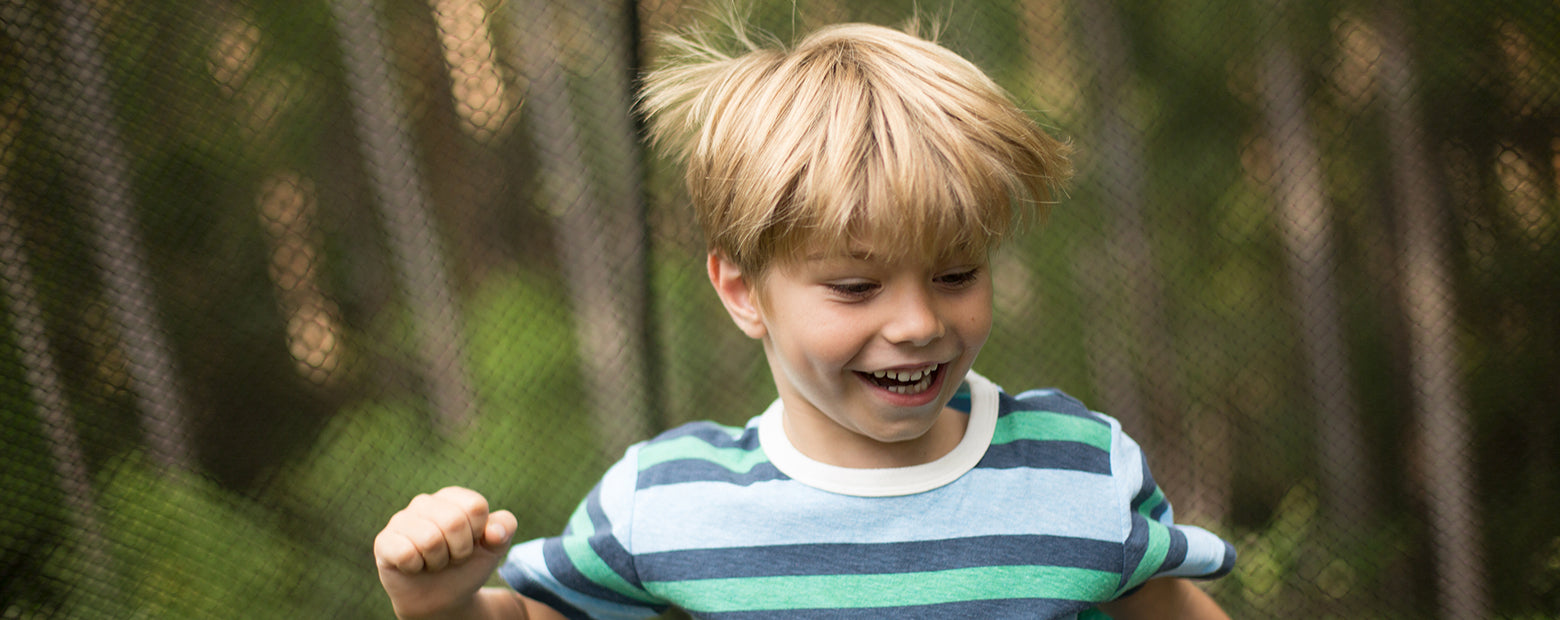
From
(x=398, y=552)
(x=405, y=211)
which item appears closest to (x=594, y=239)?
(x=405, y=211)

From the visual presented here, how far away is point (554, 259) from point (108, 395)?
68cm

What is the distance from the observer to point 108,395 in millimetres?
1441

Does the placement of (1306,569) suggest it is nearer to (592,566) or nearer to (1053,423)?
(1053,423)

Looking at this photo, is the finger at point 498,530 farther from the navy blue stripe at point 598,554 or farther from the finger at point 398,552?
the navy blue stripe at point 598,554

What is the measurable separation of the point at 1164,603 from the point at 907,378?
48 cm

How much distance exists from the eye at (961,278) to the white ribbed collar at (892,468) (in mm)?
195

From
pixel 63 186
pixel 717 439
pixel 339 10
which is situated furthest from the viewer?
pixel 339 10

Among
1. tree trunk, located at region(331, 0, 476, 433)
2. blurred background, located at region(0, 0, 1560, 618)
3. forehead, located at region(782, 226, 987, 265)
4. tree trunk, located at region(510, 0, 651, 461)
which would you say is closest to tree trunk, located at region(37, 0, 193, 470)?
blurred background, located at region(0, 0, 1560, 618)

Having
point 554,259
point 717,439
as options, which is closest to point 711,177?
point 717,439

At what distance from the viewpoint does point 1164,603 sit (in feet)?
4.02

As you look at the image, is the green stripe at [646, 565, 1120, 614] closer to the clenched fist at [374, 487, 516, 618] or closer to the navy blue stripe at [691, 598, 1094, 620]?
the navy blue stripe at [691, 598, 1094, 620]

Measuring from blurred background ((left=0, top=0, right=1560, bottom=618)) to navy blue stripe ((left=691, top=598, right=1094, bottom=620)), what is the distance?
29.0 inches

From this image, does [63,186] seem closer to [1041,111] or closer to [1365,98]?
[1041,111]

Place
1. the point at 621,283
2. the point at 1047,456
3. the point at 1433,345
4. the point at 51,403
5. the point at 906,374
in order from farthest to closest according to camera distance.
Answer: the point at 621,283, the point at 1433,345, the point at 51,403, the point at 1047,456, the point at 906,374
